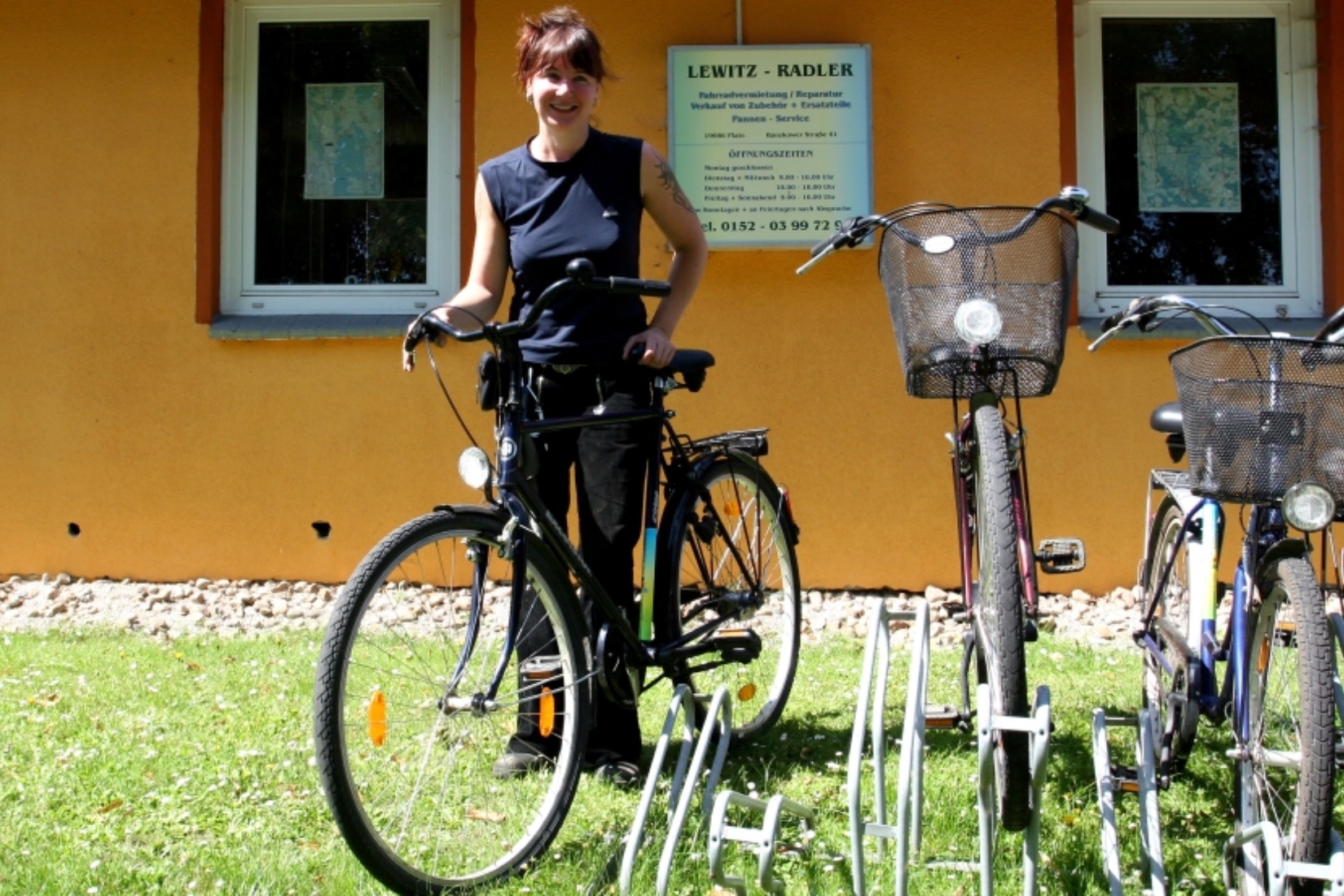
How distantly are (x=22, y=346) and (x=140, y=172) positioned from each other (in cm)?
100

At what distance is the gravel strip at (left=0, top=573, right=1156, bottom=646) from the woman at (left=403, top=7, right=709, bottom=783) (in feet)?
7.93

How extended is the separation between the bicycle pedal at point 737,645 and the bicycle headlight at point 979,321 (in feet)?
3.29

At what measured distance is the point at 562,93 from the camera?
3.15 m

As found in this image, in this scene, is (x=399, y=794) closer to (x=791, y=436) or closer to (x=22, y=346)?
(x=791, y=436)

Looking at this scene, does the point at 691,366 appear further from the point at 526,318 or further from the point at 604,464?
the point at 526,318

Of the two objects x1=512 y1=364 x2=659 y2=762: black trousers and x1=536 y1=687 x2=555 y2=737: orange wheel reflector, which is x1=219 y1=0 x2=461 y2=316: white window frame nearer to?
x1=512 y1=364 x2=659 y2=762: black trousers

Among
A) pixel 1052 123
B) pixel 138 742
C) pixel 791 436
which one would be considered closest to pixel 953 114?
pixel 1052 123

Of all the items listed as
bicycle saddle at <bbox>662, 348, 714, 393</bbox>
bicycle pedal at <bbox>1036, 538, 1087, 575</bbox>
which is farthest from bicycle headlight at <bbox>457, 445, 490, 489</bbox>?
bicycle pedal at <bbox>1036, 538, 1087, 575</bbox>

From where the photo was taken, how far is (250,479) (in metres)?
6.17

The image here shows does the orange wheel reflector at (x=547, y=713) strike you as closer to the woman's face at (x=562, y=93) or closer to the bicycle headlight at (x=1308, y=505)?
the woman's face at (x=562, y=93)

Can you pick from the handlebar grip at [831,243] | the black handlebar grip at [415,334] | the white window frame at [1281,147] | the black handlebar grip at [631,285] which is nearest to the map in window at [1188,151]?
the white window frame at [1281,147]

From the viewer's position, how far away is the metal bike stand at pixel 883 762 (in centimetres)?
235

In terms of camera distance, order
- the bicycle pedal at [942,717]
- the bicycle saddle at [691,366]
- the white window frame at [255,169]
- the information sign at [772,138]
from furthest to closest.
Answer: the white window frame at [255,169] → the information sign at [772,138] → the bicycle saddle at [691,366] → the bicycle pedal at [942,717]

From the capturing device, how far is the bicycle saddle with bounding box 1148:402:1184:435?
319 centimetres
